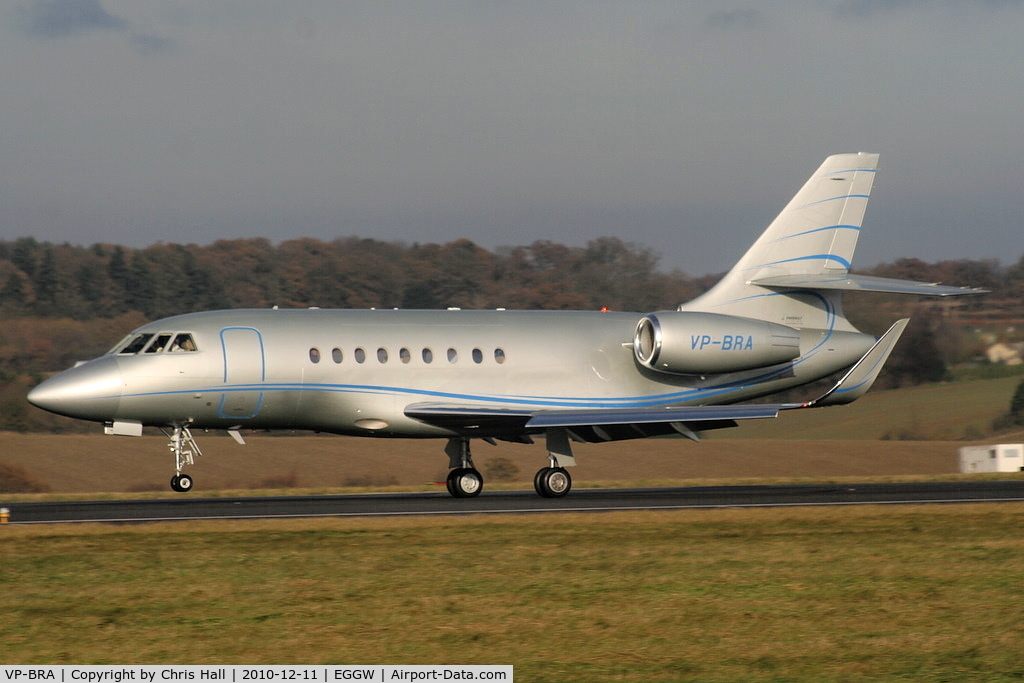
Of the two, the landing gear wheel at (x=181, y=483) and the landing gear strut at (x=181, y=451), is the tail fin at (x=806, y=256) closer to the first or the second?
the landing gear strut at (x=181, y=451)

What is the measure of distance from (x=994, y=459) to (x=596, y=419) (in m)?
19.3

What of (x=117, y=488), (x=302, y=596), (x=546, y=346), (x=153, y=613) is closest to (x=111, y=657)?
(x=153, y=613)

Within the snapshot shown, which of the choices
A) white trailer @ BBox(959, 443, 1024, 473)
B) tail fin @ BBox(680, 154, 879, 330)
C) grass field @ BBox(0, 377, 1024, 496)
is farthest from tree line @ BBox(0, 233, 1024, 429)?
tail fin @ BBox(680, 154, 879, 330)

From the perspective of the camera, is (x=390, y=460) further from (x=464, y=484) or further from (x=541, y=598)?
(x=541, y=598)

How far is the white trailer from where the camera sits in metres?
38.2

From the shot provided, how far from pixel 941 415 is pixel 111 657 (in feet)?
195

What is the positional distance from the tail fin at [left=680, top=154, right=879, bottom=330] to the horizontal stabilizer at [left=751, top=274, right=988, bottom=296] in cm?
7

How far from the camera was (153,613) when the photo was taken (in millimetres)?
12820

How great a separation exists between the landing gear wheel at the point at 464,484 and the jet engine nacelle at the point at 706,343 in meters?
4.45

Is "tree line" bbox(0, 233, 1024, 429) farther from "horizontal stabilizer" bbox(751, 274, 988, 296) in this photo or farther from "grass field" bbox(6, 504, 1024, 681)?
"grass field" bbox(6, 504, 1024, 681)

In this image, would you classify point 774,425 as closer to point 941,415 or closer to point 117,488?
point 941,415

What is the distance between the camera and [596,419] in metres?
25.2

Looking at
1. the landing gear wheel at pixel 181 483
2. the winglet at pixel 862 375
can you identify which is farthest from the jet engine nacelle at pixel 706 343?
the landing gear wheel at pixel 181 483

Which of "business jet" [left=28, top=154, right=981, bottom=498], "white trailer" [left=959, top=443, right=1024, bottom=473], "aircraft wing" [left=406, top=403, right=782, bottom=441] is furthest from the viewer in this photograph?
"white trailer" [left=959, top=443, right=1024, bottom=473]
